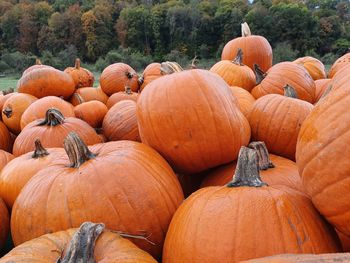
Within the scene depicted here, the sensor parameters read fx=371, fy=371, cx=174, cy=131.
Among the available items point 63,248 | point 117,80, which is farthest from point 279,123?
point 117,80

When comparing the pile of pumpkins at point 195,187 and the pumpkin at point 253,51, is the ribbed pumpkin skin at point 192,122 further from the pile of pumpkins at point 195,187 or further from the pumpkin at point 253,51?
the pumpkin at point 253,51

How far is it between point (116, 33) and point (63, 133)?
33.9m

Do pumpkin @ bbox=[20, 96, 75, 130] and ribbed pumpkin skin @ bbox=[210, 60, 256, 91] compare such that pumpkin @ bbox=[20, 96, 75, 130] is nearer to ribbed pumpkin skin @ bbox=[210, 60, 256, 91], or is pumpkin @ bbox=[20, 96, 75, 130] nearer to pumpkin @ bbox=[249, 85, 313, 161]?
ribbed pumpkin skin @ bbox=[210, 60, 256, 91]

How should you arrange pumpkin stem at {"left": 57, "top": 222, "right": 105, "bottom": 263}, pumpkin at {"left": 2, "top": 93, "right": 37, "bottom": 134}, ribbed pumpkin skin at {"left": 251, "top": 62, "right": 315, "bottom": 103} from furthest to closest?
pumpkin at {"left": 2, "top": 93, "right": 37, "bottom": 134}, ribbed pumpkin skin at {"left": 251, "top": 62, "right": 315, "bottom": 103}, pumpkin stem at {"left": 57, "top": 222, "right": 105, "bottom": 263}

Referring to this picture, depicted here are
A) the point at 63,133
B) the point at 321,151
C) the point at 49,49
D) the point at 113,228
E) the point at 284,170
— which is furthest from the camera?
the point at 49,49

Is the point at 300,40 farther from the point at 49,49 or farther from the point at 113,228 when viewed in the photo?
the point at 113,228

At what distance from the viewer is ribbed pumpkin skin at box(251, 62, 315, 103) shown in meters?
2.62

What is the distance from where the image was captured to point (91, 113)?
2.85 metres

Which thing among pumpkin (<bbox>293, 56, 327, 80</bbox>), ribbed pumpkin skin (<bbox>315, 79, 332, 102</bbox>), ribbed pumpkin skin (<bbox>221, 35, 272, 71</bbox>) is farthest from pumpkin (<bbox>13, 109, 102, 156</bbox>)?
pumpkin (<bbox>293, 56, 327, 80</bbox>)

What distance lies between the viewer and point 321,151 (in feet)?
3.45

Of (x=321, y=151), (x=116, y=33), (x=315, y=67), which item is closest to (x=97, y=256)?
(x=321, y=151)

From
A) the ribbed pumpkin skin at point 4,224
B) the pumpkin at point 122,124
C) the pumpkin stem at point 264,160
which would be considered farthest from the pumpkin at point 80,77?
the pumpkin stem at point 264,160

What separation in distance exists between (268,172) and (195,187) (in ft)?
1.41

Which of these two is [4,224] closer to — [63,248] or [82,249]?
[63,248]
